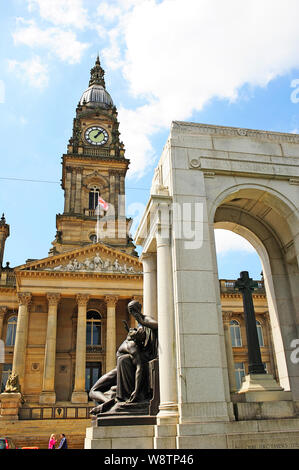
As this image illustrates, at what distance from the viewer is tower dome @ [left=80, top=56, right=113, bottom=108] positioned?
66562 millimetres

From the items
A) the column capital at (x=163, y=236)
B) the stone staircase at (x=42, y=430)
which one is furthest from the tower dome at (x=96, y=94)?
the column capital at (x=163, y=236)

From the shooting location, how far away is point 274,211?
1048cm

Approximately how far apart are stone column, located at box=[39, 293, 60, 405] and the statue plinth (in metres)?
6.20

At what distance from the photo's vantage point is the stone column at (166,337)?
770cm

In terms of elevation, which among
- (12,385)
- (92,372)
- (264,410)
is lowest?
(264,410)

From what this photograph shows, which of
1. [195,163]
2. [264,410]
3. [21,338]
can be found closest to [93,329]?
[21,338]

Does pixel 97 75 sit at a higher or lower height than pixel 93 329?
higher

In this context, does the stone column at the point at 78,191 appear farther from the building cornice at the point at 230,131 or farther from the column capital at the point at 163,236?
the column capital at the point at 163,236

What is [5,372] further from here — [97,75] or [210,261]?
[97,75]

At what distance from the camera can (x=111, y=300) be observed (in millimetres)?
43688

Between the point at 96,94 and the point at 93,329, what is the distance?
40075mm

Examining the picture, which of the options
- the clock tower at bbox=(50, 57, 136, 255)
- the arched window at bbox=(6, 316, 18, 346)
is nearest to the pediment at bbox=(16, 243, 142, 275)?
the clock tower at bbox=(50, 57, 136, 255)
